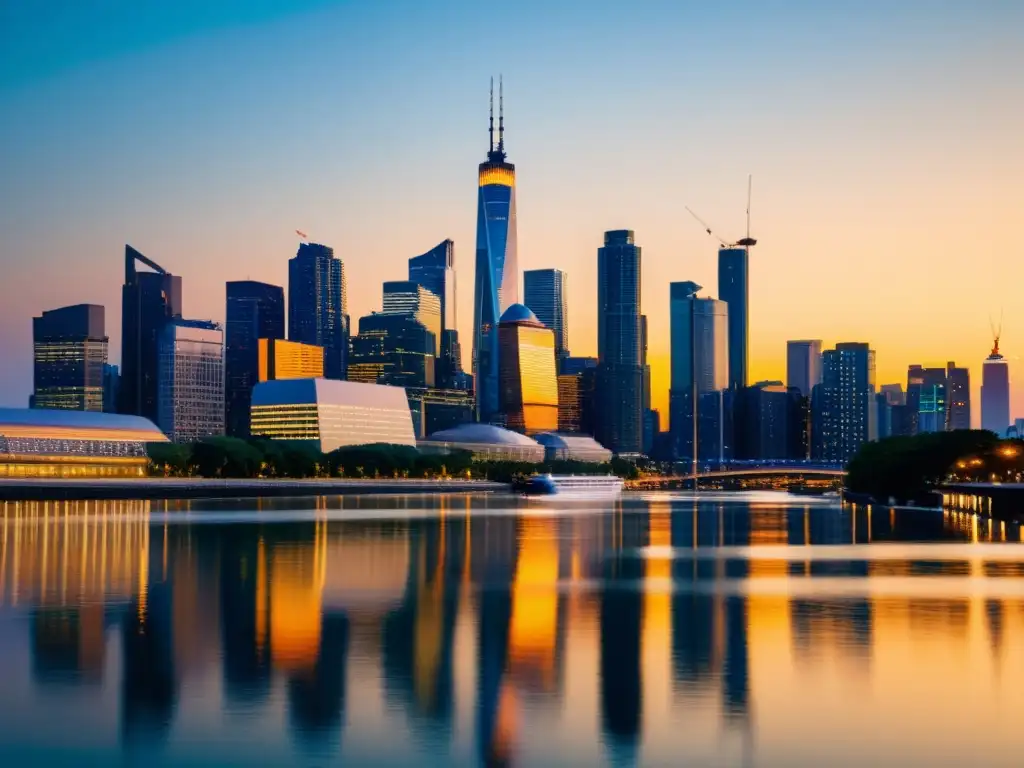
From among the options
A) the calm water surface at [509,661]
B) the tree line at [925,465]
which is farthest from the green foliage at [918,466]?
the calm water surface at [509,661]

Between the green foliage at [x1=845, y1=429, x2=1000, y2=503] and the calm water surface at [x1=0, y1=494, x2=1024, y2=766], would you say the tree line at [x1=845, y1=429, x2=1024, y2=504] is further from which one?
the calm water surface at [x1=0, y1=494, x2=1024, y2=766]

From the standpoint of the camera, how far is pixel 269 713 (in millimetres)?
23609

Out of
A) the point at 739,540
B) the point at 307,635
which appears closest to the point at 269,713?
the point at 307,635

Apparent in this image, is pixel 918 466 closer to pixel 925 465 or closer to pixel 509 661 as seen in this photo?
pixel 925 465

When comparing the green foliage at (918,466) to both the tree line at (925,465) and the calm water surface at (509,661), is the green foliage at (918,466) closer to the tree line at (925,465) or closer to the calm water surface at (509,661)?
the tree line at (925,465)

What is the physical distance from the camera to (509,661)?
3019cm

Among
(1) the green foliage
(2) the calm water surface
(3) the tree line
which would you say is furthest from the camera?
(3) the tree line

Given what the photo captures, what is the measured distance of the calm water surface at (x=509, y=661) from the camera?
21.6 meters

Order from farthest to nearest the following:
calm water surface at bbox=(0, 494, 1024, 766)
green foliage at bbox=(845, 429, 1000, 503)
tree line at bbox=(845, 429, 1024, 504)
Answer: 1. tree line at bbox=(845, 429, 1024, 504)
2. green foliage at bbox=(845, 429, 1000, 503)
3. calm water surface at bbox=(0, 494, 1024, 766)

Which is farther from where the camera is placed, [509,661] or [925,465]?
[925,465]

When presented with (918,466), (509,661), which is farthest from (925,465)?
(509,661)

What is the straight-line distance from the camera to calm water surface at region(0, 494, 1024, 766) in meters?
21.6

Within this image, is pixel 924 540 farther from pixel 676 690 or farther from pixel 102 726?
pixel 102 726

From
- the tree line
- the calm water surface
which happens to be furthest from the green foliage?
the calm water surface
